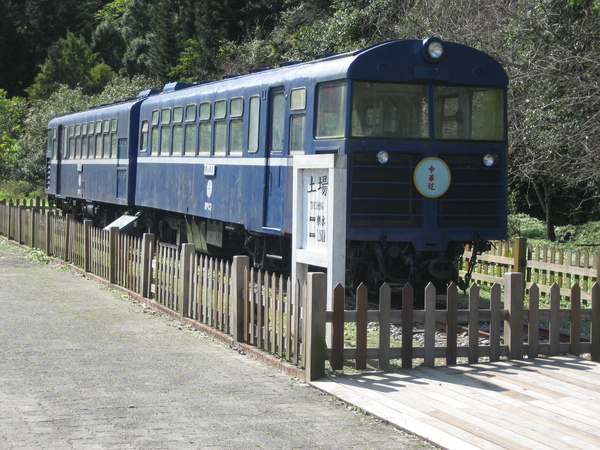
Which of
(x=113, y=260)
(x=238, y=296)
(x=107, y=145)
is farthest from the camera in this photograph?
(x=107, y=145)

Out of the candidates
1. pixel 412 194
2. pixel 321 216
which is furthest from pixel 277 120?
pixel 321 216

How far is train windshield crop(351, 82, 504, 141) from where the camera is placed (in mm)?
11109

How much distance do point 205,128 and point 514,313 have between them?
8.39m

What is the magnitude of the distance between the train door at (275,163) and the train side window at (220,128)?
185 cm

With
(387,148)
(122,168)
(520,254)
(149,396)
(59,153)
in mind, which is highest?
(59,153)

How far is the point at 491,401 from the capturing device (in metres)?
6.76

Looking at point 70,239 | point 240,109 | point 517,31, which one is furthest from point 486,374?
point 517,31

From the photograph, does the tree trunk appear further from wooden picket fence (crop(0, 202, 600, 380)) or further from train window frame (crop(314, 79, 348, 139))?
train window frame (crop(314, 79, 348, 139))

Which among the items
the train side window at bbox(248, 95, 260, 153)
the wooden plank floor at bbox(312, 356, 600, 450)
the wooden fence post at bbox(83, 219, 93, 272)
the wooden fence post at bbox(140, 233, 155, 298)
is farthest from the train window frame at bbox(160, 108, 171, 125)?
→ the wooden plank floor at bbox(312, 356, 600, 450)

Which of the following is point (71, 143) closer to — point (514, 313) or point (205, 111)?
point (205, 111)

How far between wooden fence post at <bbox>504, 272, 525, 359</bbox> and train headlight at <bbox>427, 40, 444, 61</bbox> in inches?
155

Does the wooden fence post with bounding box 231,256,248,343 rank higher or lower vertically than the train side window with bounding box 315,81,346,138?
lower

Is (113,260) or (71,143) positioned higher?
(71,143)

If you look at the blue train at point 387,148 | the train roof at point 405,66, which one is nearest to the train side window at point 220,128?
the blue train at point 387,148
